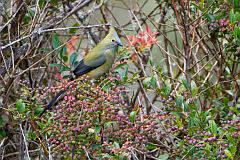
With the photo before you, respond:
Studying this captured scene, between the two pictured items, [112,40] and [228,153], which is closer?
[228,153]

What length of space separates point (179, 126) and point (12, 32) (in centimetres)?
128

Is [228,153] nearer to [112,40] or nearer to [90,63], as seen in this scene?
[112,40]

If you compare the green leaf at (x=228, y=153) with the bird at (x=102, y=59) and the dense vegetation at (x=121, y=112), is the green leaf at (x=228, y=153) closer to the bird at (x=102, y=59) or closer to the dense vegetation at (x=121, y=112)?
the dense vegetation at (x=121, y=112)

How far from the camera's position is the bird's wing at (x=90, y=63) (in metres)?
3.42

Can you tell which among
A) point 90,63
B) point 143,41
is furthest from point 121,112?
point 90,63

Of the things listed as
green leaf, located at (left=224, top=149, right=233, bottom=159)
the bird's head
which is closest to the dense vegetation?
green leaf, located at (left=224, top=149, right=233, bottom=159)

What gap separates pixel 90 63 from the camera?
354 cm

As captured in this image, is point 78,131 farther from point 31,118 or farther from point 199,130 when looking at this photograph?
point 199,130

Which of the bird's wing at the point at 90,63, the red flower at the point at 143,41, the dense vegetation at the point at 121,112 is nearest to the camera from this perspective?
the dense vegetation at the point at 121,112

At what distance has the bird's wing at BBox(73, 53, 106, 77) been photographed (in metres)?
3.42

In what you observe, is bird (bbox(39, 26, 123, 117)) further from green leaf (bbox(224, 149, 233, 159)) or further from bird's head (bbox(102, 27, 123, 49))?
green leaf (bbox(224, 149, 233, 159))

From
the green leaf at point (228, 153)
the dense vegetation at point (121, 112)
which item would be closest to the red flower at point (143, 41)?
the dense vegetation at point (121, 112)

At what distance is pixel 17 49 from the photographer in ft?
10.5

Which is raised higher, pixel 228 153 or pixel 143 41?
pixel 143 41
